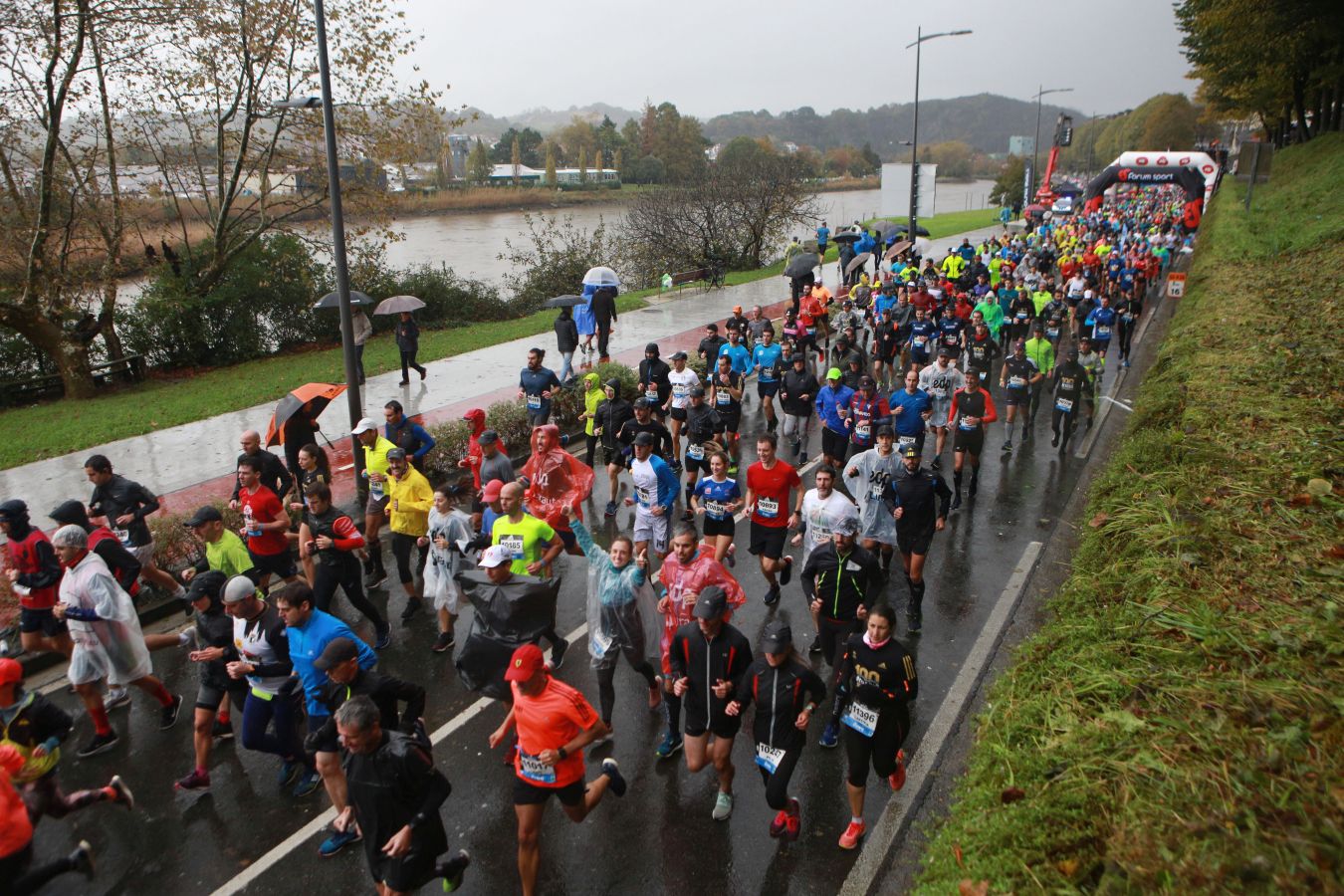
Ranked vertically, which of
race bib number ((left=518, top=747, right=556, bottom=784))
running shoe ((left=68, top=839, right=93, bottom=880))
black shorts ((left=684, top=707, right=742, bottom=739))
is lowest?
running shoe ((left=68, top=839, right=93, bottom=880))

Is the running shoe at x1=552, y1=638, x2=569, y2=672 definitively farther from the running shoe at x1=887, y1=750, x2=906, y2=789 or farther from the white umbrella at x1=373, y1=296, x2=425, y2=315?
the white umbrella at x1=373, y1=296, x2=425, y2=315

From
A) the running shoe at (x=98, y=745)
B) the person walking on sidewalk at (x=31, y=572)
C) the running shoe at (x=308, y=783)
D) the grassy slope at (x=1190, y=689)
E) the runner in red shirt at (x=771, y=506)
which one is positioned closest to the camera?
the grassy slope at (x=1190, y=689)

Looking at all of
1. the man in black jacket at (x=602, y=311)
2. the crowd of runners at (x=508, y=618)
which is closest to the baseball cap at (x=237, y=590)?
the crowd of runners at (x=508, y=618)

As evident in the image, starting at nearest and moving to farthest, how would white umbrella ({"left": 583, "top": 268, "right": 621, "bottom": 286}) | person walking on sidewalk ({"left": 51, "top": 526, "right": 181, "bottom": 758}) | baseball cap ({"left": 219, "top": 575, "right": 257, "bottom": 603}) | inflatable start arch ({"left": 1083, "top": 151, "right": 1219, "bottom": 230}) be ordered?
baseball cap ({"left": 219, "top": 575, "right": 257, "bottom": 603})
person walking on sidewalk ({"left": 51, "top": 526, "right": 181, "bottom": 758})
white umbrella ({"left": 583, "top": 268, "right": 621, "bottom": 286})
inflatable start arch ({"left": 1083, "top": 151, "right": 1219, "bottom": 230})

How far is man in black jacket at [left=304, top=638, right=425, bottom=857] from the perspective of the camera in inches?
179

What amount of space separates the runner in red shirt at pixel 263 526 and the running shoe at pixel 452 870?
3764mm

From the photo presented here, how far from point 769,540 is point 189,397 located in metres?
14.1

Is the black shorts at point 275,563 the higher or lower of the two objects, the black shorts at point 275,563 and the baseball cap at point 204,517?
the lower

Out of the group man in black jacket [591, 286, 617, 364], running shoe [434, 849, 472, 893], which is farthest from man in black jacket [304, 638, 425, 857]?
man in black jacket [591, 286, 617, 364]

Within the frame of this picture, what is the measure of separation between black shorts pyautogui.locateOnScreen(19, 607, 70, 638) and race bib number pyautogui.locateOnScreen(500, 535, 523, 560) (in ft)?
11.4

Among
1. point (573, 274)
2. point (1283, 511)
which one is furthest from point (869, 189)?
point (1283, 511)

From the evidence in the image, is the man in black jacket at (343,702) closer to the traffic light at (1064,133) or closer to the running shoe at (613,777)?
the running shoe at (613,777)

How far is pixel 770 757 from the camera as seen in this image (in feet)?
15.9

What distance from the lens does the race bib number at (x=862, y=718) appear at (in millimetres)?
4852
